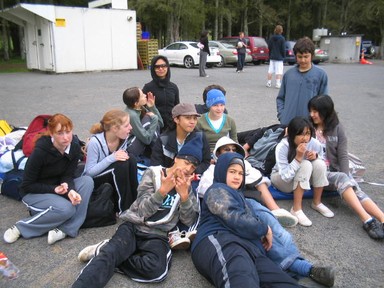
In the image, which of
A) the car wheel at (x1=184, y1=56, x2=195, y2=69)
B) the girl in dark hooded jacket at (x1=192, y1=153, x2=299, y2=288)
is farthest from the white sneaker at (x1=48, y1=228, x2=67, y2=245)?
the car wheel at (x1=184, y1=56, x2=195, y2=69)

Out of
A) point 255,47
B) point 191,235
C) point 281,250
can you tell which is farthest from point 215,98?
point 255,47

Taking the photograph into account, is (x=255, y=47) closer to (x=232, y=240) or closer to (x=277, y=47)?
(x=277, y=47)

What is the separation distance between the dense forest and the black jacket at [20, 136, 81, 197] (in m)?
24.2

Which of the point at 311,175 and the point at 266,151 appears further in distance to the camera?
the point at 266,151

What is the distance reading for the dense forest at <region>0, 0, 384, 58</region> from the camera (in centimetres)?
2762

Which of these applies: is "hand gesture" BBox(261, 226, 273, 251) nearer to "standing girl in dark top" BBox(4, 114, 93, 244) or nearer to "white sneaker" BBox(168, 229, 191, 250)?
"white sneaker" BBox(168, 229, 191, 250)

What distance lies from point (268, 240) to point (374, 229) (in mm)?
1317

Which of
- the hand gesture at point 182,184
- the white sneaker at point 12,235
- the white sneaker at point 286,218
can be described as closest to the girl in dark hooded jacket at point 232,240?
the hand gesture at point 182,184

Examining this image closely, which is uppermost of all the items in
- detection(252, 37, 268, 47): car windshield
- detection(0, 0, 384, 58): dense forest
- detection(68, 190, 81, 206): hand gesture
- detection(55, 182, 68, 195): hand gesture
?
detection(0, 0, 384, 58): dense forest

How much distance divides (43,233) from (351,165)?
139 inches

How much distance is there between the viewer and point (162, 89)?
5391 millimetres

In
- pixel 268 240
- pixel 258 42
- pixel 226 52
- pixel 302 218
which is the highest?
pixel 258 42

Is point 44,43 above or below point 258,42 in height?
below

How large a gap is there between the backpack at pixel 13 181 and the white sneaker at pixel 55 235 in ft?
3.16
